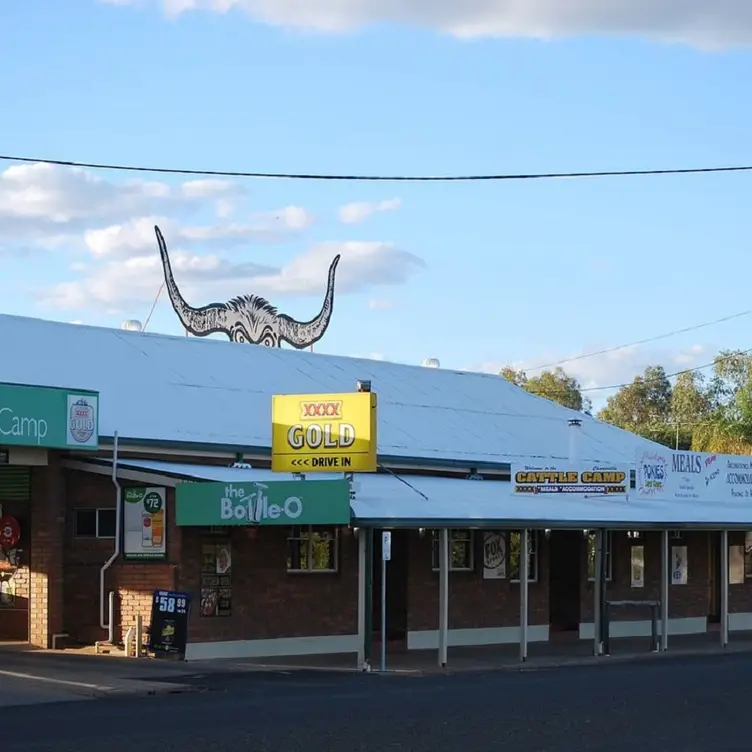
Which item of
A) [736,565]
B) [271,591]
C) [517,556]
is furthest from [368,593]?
[736,565]

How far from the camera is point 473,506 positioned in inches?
1055

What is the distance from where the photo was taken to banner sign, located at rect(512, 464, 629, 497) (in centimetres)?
2762

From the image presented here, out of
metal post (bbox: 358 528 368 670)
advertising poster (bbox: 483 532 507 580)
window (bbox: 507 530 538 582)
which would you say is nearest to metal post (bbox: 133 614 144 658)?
metal post (bbox: 358 528 368 670)

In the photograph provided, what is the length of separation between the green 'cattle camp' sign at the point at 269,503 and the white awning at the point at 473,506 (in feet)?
1.45

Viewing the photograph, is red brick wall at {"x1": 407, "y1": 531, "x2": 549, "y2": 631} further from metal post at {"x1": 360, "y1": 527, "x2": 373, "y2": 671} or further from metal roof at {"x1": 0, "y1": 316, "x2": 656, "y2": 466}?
metal post at {"x1": 360, "y1": 527, "x2": 373, "y2": 671}

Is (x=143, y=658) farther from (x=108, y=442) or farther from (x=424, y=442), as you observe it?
(x=424, y=442)

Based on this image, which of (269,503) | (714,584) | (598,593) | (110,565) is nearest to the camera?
(269,503)

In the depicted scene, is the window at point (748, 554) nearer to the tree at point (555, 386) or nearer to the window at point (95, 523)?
the window at point (95, 523)

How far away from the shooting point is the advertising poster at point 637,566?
116 feet

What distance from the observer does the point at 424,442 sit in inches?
1280

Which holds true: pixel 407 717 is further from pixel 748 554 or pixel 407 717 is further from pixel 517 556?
pixel 748 554

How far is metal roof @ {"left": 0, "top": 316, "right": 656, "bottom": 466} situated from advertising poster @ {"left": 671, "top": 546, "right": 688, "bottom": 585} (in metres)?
2.56

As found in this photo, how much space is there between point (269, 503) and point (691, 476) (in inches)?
445

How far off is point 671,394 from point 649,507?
252 feet
